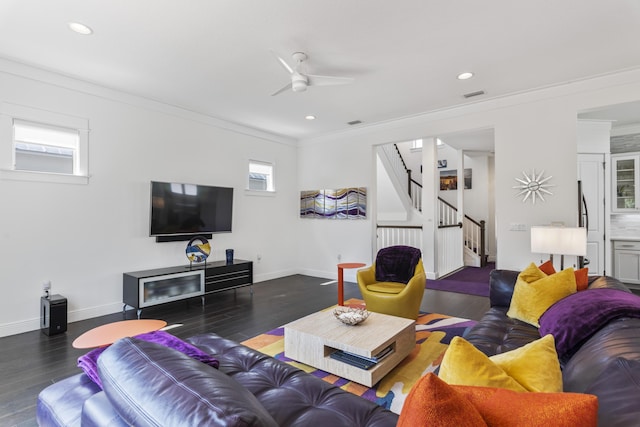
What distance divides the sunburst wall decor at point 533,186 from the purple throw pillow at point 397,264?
1682mm

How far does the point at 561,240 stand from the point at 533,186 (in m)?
1.35

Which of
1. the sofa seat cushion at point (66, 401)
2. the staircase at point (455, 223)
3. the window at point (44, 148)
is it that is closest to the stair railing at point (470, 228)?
the staircase at point (455, 223)

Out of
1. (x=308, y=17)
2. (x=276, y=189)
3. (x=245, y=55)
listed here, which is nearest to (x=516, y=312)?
(x=308, y=17)

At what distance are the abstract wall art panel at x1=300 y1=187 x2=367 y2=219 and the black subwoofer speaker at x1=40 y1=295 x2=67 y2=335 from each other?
13.9 ft

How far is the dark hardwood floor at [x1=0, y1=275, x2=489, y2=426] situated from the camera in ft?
8.00

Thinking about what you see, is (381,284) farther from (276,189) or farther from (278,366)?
(276,189)

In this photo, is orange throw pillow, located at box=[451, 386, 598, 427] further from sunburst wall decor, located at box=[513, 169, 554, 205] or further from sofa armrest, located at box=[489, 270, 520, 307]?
sunburst wall decor, located at box=[513, 169, 554, 205]

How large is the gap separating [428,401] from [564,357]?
140 centimetres

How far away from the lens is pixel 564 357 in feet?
5.47

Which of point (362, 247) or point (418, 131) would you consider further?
point (362, 247)

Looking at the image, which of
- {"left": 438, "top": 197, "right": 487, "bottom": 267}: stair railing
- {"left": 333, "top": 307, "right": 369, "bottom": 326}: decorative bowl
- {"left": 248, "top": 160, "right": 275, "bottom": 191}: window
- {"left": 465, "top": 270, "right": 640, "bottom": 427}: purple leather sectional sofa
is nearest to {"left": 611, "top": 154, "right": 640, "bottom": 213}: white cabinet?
{"left": 438, "top": 197, "right": 487, "bottom": 267}: stair railing

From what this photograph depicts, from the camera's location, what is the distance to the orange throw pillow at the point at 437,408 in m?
0.73

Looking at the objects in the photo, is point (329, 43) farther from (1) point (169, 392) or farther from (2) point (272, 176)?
(2) point (272, 176)

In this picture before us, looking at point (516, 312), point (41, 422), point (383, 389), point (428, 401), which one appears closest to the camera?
point (428, 401)
